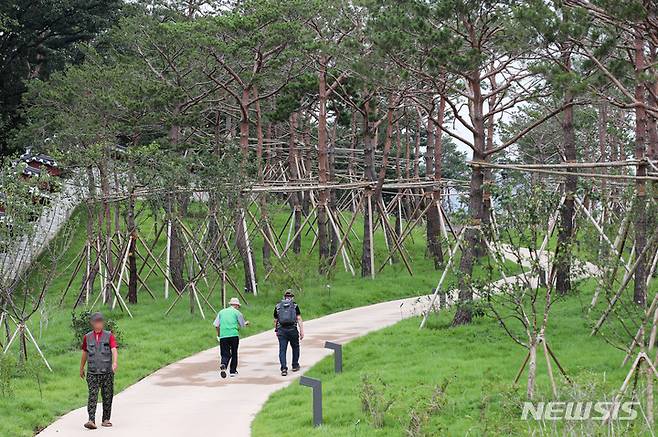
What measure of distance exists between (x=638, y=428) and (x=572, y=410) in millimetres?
651

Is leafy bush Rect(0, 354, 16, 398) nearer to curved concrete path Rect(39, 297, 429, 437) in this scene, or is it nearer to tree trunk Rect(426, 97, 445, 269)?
curved concrete path Rect(39, 297, 429, 437)

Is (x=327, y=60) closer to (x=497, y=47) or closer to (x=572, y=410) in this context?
(x=497, y=47)

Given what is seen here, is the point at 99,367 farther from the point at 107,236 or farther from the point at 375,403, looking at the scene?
the point at 107,236

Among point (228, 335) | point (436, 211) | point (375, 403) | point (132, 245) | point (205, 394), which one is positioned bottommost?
point (205, 394)

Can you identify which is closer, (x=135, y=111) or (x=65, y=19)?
(x=135, y=111)

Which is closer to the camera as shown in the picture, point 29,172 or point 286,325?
point 286,325

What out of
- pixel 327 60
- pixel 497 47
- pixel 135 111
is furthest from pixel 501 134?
pixel 497 47

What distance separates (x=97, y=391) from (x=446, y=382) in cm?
425

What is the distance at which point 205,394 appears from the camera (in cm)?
1205

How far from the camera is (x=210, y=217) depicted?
19.8 m

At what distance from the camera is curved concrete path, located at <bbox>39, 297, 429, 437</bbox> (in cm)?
999

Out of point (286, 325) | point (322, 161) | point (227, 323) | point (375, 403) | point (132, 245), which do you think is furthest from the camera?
point (322, 161)

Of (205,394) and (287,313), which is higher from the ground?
(287,313)

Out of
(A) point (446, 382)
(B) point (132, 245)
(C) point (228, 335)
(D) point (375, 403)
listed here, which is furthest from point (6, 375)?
(B) point (132, 245)
